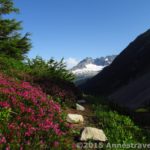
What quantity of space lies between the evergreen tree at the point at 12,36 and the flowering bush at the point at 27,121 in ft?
69.1

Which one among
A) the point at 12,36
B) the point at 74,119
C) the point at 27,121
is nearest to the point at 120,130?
the point at 74,119

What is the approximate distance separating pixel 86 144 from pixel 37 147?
223cm

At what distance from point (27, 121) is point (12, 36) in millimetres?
27264

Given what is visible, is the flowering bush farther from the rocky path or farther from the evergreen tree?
the evergreen tree

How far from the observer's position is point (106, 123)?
14.0 meters

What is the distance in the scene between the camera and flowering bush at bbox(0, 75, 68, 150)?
29.5ft

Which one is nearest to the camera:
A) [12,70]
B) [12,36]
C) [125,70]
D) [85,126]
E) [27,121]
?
[27,121]

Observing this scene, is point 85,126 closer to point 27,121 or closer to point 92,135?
point 92,135

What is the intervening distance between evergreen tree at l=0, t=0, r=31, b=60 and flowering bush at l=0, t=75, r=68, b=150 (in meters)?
21.1

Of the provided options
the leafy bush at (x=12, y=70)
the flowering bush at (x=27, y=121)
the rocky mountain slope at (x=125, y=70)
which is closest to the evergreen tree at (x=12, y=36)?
the leafy bush at (x=12, y=70)

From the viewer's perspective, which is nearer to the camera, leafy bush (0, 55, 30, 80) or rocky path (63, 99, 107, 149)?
rocky path (63, 99, 107, 149)

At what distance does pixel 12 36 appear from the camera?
36.7m

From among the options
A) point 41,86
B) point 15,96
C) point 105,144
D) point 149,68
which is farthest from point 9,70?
point 149,68

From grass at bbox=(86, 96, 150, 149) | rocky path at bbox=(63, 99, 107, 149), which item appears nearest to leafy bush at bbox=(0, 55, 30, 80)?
rocky path at bbox=(63, 99, 107, 149)
